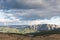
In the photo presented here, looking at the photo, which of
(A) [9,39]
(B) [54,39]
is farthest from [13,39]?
(B) [54,39]

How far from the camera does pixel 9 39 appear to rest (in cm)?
16062

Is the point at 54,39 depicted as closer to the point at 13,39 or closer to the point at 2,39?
the point at 13,39

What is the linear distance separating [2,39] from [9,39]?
6.71 metres

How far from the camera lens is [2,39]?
535ft

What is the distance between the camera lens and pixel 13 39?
153 meters

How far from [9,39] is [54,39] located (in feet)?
127

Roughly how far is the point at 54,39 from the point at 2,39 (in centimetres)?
4550

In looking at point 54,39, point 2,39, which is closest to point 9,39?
point 2,39

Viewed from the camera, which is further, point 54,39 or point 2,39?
point 2,39

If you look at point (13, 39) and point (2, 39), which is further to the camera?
point (2, 39)

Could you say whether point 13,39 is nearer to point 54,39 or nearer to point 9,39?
point 9,39

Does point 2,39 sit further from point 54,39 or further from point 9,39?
point 54,39

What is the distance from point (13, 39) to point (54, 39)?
3261cm

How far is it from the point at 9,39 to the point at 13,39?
28.4 feet
